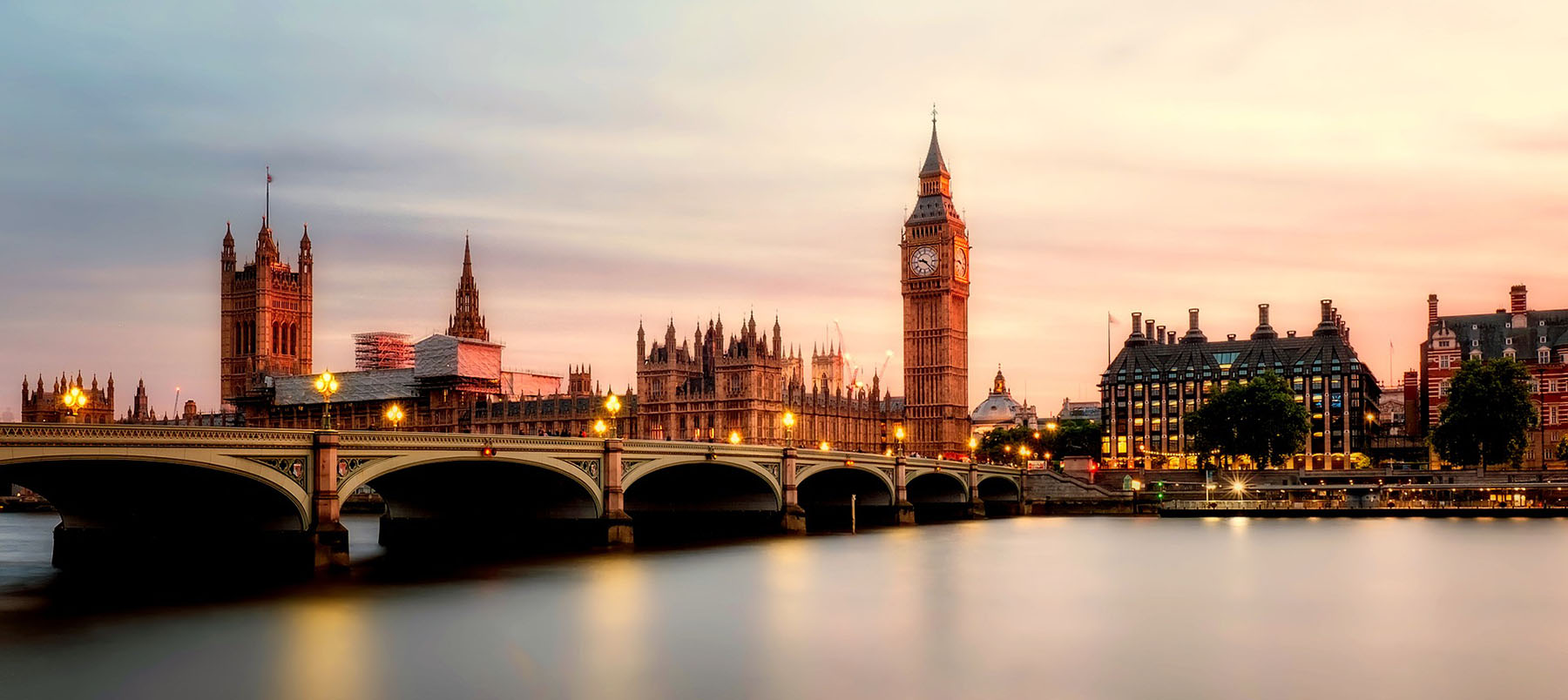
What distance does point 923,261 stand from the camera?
6186 inches

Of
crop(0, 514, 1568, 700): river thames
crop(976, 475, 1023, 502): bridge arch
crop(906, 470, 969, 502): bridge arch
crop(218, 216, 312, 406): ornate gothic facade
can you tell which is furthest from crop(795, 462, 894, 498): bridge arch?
crop(218, 216, 312, 406): ornate gothic facade

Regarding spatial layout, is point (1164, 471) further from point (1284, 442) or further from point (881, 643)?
point (881, 643)

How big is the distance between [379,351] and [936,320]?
68.8m

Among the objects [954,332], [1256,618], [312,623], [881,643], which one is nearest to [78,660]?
[312,623]

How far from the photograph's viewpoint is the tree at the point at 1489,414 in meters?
109

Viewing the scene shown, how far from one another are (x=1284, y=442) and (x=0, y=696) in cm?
10905

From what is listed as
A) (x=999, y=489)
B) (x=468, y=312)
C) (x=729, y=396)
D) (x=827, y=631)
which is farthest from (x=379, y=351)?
(x=827, y=631)

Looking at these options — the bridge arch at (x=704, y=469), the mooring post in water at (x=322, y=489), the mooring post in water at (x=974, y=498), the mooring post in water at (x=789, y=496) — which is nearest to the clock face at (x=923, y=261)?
the mooring post in water at (x=974, y=498)

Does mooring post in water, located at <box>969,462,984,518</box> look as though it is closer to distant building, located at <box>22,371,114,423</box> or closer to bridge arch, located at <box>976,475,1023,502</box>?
bridge arch, located at <box>976,475,1023,502</box>

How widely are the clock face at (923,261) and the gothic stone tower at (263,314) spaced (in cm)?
7771

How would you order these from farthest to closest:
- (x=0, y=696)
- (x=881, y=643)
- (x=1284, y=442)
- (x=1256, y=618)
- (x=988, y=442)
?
(x=988, y=442) < (x=1284, y=442) < (x=1256, y=618) < (x=881, y=643) < (x=0, y=696)

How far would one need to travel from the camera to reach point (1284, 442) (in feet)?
397

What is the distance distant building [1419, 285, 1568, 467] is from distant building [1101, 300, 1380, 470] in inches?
620

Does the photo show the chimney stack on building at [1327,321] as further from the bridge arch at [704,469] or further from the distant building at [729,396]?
the bridge arch at [704,469]
